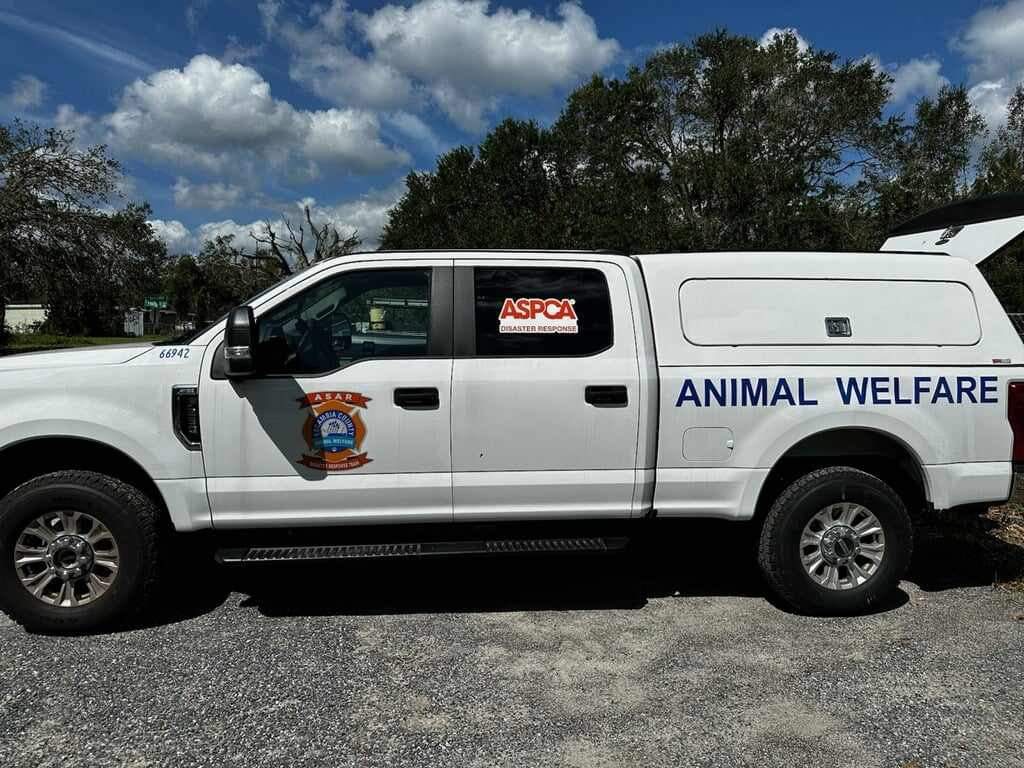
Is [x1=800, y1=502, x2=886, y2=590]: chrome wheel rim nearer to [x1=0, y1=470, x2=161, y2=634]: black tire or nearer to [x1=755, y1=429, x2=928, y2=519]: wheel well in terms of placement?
[x1=755, y1=429, x2=928, y2=519]: wheel well

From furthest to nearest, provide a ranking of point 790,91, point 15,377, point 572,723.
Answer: point 790,91
point 15,377
point 572,723

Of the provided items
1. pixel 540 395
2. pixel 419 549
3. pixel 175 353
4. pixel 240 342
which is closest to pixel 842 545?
pixel 540 395

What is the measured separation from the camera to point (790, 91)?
92.5 ft

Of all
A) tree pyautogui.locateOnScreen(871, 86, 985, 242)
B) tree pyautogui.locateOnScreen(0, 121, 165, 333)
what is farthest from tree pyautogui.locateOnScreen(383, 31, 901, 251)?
tree pyautogui.locateOnScreen(0, 121, 165, 333)


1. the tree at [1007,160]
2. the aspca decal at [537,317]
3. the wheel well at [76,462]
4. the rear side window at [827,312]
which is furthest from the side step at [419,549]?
the tree at [1007,160]

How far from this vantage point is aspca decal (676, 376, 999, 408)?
13.8ft

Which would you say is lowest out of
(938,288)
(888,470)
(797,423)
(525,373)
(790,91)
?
(888,470)

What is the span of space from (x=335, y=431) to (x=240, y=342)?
65 centimetres

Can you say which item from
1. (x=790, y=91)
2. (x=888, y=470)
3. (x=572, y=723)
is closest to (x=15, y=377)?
(x=572, y=723)

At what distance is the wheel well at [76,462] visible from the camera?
4125mm

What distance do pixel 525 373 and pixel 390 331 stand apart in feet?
2.49

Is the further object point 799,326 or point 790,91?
point 790,91

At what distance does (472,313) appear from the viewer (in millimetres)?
4188

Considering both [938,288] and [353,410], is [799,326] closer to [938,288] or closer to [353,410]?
[938,288]
